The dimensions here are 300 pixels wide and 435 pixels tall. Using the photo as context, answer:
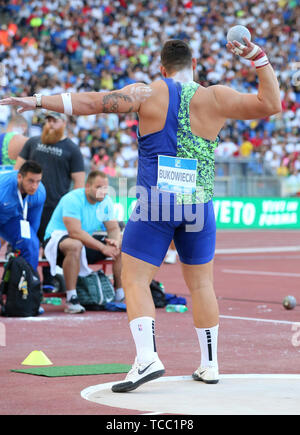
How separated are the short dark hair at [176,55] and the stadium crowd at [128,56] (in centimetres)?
1562

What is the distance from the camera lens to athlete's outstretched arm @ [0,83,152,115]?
505 cm

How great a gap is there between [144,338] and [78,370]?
0.88m

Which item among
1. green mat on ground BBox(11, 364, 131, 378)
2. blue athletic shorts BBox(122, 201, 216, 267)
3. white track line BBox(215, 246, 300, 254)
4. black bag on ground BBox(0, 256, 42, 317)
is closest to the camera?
blue athletic shorts BBox(122, 201, 216, 267)

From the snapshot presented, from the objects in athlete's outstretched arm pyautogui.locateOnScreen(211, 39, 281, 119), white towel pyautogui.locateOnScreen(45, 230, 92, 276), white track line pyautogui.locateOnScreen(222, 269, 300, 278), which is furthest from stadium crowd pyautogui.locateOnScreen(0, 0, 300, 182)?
athlete's outstretched arm pyautogui.locateOnScreen(211, 39, 281, 119)

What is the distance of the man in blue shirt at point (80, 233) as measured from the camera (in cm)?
973

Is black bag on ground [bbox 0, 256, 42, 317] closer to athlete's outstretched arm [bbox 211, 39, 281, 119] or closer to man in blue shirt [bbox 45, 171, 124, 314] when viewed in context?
man in blue shirt [bbox 45, 171, 124, 314]

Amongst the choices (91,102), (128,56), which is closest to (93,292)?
(91,102)

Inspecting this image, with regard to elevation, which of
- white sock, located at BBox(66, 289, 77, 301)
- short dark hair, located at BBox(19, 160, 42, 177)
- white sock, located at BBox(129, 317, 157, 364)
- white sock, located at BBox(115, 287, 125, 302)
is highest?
short dark hair, located at BBox(19, 160, 42, 177)

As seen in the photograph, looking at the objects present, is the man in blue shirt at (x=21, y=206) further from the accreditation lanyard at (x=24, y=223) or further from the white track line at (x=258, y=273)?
the white track line at (x=258, y=273)

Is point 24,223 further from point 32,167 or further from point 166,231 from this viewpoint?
point 166,231

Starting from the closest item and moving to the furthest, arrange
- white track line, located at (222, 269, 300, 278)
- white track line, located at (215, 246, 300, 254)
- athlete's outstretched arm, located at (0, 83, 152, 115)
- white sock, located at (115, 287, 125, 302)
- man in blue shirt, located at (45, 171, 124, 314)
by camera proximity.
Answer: athlete's outstretched arm, located at (0, 83, 152, 115) < man in blue shirt, located at (45, 171, 124, 314) < white sock, located at (115, 287, 125, 302) < white track line, located at (222, 269, 300, 278) < white track line, located at (215, 246, 300, 254)

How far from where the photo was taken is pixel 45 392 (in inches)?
209

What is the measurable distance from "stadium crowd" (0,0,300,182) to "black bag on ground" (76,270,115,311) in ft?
37.5

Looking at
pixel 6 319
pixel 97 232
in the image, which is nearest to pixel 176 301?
pixel 97 232
